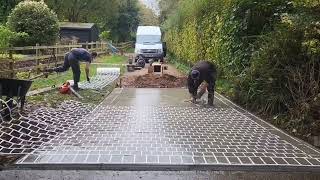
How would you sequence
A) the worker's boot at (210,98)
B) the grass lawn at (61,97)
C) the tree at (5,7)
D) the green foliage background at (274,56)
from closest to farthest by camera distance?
the green foliage background at (274,56) → the grass lawn at (61,97) → the worker's boot at (210,98) → the tree at (5,7)

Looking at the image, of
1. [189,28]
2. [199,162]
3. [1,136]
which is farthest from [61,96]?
[189,28]

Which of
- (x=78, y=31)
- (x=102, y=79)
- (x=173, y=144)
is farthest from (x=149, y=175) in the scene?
(x=78, y=31)

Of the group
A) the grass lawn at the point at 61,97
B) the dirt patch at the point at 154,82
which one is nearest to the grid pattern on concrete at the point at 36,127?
the grass lawn at the point at 61,97

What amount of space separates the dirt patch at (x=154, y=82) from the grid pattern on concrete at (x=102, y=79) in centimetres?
47

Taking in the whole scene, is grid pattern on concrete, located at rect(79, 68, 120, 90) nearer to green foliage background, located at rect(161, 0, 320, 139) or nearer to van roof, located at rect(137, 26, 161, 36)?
green foliage background, located at rect(161, 0, 320, 139)

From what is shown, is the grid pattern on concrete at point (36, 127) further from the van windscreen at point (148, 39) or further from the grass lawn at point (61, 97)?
the van windscreen at point (148, 39)

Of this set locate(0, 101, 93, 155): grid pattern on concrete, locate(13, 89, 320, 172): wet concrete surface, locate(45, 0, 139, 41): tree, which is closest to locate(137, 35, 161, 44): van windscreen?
locate(45, 0, 139, 41): tree

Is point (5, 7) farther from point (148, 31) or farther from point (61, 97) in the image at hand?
point (61, 97)

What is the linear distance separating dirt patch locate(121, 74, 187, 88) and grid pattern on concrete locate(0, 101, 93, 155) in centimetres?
620

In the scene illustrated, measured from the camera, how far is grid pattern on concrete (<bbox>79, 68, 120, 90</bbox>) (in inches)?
598

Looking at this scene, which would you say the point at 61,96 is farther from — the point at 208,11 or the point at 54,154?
the point at 208,11

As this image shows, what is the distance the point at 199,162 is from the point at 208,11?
13.1 meters

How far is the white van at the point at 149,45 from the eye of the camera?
3328cm

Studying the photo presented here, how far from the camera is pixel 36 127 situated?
330 inches
